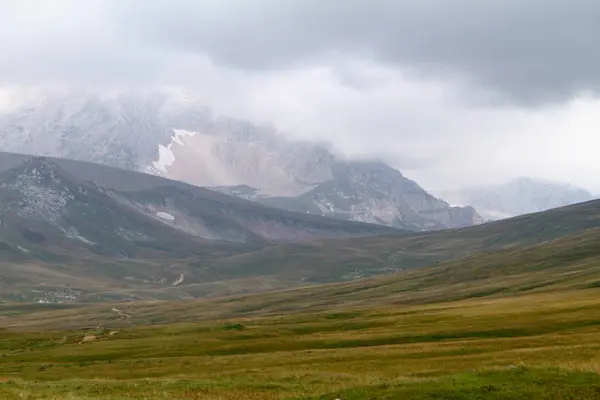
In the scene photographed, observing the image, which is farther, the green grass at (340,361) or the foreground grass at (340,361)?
the foreground grass at (340,361)

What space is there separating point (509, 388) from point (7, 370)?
60.7 m

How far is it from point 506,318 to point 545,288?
8938 centimetres

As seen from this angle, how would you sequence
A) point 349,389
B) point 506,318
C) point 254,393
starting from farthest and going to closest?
point 506,318
point 254,393
point 349,389

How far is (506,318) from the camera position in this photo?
108 metres

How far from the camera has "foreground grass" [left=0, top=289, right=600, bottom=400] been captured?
141ft

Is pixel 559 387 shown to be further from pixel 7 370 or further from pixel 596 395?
pixel 7 370

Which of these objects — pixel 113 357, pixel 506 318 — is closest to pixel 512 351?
pixel 506 318

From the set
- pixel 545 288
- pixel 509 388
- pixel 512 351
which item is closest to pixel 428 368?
pixel 512 351

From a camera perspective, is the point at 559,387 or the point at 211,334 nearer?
the point at 559,387

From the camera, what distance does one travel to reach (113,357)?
96.1 meters

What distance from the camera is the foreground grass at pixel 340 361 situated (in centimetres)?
4306

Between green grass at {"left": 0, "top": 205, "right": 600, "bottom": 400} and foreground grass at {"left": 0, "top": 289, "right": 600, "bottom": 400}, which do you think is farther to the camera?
foreground grass at {"left": 0, "top": 289, "right": 600, "bottom": 400}

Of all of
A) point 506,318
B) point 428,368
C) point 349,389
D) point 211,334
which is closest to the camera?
point 349,389

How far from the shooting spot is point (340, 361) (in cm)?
7350
